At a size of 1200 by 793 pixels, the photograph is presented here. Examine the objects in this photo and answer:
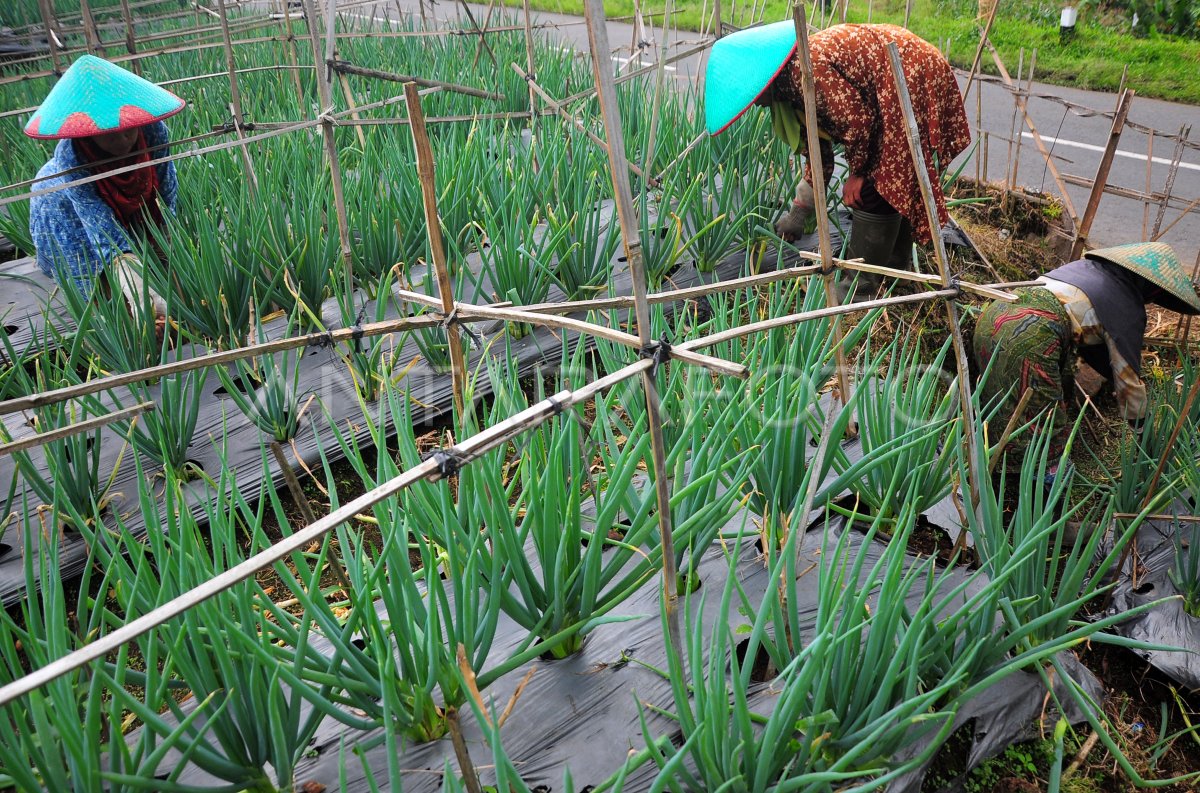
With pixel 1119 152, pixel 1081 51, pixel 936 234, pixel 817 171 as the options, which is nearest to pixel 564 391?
pixel 817 171

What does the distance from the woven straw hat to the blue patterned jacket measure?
251cm

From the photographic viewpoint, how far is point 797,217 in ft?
9.91

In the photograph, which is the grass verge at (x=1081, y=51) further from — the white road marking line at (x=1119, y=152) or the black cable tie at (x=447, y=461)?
the black cable tie at (x=447, y=461)

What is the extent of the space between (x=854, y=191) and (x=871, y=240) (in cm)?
17

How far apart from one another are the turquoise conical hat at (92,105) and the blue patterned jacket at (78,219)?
0.15 meters

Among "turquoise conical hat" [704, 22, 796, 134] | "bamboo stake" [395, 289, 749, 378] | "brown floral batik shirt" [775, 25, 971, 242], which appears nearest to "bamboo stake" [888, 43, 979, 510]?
"bamboo stake" [395, 289, 749, 378]

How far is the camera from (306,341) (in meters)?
1.29

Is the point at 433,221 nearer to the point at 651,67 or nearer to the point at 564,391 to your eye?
the point at 564,391

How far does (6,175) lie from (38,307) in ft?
3.35

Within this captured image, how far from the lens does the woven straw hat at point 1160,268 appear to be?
210 centimetres

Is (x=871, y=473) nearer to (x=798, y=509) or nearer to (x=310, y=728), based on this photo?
(x=798, y=509)

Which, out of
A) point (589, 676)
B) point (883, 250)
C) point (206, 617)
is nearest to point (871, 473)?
point (589, 676)

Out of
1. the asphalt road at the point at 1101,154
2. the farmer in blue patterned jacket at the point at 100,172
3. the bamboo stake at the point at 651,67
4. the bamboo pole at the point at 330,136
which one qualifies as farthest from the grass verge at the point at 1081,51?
the bamboo pole at the point at 330,136

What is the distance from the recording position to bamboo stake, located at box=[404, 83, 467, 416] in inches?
49.4
